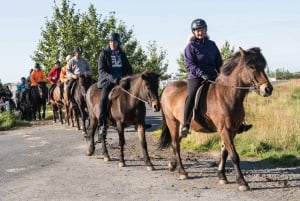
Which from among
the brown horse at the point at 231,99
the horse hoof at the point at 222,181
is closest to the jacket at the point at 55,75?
the brown horse at the point at 231,99

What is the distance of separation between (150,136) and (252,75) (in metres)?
8.06

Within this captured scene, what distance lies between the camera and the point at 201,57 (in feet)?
32.5

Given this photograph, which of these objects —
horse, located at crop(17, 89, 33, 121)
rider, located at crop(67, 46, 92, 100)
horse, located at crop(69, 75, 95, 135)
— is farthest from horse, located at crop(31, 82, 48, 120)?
rider, located at crop(67, 46, 92, 100)

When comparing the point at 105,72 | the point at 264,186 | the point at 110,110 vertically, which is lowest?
the point at 264,186

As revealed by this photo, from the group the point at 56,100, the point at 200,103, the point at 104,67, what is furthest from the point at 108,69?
the point at 56,100

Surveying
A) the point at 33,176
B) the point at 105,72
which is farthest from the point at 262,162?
the point at 33,176

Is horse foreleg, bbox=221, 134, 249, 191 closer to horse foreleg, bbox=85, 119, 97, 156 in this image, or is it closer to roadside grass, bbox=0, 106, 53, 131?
horse foreleg, bbox=85, 119, 97, 156

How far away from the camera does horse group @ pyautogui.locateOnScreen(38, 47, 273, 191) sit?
8.85 meters

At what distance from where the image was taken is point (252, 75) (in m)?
8.73

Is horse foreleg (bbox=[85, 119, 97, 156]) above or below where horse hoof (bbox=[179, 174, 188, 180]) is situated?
above

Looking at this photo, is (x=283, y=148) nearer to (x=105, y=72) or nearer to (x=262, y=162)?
(x=262, y=162)

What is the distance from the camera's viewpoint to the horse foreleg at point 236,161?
8.73m

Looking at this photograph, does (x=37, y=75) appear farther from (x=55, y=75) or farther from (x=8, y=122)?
(x=8, y=122)

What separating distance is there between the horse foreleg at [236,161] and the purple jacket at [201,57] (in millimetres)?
1430
